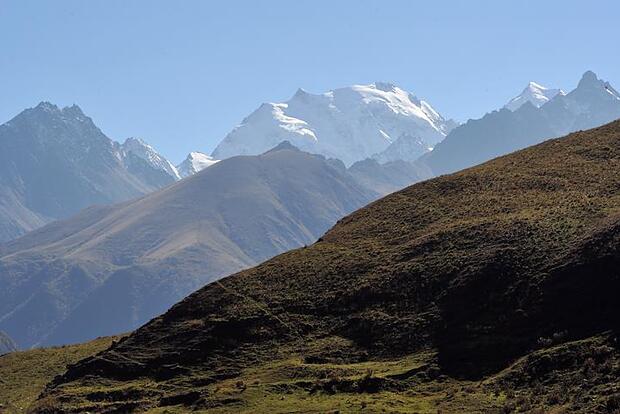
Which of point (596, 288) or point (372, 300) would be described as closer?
point (596, 288)

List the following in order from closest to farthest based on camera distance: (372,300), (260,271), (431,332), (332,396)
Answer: (332,396)
(431,332)
(372,300)
(260,271)

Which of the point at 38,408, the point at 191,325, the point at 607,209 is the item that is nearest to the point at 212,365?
the point at 191,325

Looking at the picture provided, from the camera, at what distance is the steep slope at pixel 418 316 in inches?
2650

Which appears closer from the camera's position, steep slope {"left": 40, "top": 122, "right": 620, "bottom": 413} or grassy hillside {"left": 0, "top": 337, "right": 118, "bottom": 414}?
steep slope {"left": 40, "top": 122, "right": 620, "bottom": 413}

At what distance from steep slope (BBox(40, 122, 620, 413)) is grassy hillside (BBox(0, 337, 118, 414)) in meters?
7.55

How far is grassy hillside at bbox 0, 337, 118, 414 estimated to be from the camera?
90150 millimetres

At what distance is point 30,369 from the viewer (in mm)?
105688

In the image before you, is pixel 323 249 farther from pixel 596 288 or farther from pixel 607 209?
pixel 596 288

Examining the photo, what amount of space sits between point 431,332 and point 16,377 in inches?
1999

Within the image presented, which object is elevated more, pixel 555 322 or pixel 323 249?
pixel 323 249

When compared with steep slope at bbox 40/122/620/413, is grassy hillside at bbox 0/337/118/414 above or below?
above

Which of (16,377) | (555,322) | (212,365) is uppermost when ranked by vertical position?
(16,377)

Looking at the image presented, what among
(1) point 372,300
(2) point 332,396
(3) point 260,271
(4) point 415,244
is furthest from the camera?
(3) point 260,271

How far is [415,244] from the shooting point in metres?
92.1
